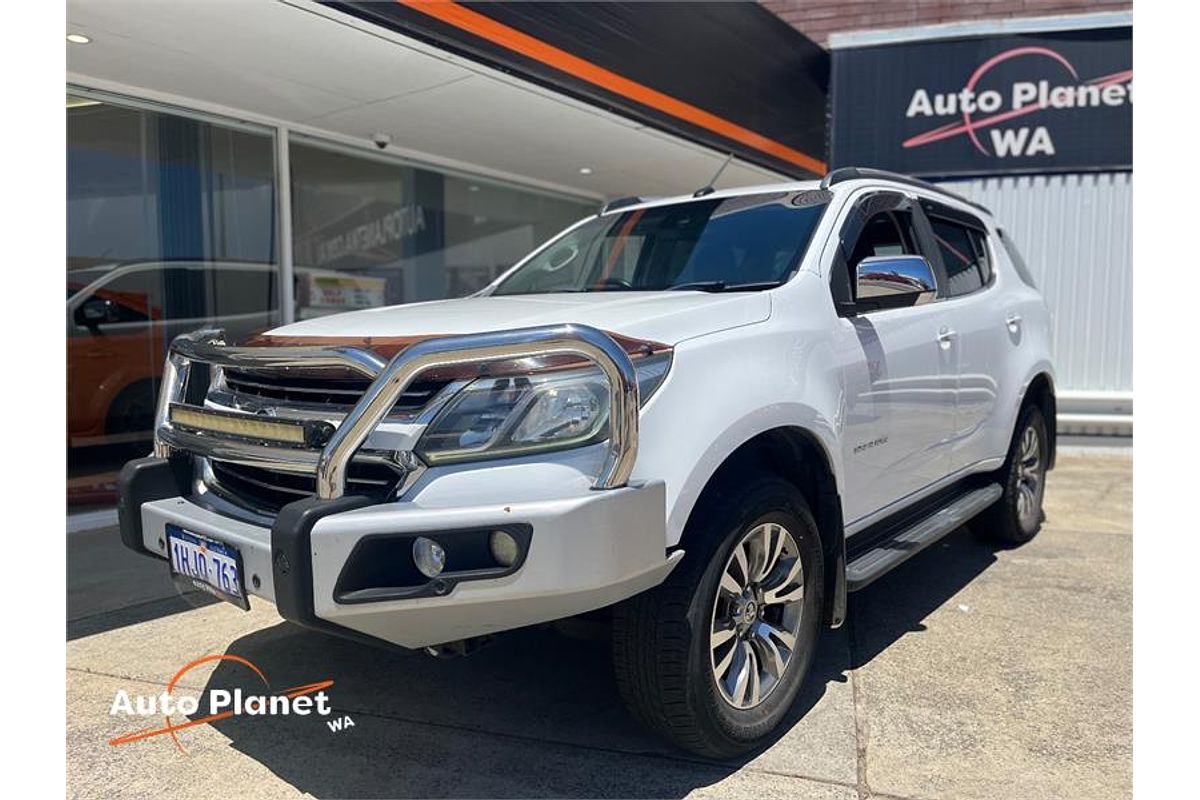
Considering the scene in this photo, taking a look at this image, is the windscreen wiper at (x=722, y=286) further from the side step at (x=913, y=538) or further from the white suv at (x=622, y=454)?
the side step at (x=913, y=538)

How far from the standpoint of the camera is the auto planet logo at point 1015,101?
356 inches

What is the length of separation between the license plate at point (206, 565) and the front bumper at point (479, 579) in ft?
0.40

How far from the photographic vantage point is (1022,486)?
5453 mm

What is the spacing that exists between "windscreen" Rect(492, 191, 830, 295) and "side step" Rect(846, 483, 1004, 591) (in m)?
1.12

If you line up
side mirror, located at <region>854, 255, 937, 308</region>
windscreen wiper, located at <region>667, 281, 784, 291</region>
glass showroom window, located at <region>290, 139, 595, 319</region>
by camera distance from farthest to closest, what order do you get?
glass showroom window, located at <region>290, 139, 595, 319</region>
side mirror, located at <region>854, 255, 937, 308</region>
windscreen wiper, located at <region>667, 281, 784, 291</region>

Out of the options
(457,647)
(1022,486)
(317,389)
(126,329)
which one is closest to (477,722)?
(457,647)

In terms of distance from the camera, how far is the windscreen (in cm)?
350

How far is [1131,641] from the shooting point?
390 centimetres

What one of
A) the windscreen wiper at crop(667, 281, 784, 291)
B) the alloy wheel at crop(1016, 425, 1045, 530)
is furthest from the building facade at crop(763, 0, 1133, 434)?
the windscreen wiper at crop(667, 281, 784, 291)

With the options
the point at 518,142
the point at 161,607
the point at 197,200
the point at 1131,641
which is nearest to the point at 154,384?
the point at 197,200

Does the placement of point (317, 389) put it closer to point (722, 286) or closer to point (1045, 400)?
point (722, 286)

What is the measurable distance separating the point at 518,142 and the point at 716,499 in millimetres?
6238

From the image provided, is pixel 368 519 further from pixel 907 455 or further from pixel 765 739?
pixel 907 455

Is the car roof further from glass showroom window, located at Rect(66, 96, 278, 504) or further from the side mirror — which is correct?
glass showroom window, located at Rect(66, 96, 278, 504)
